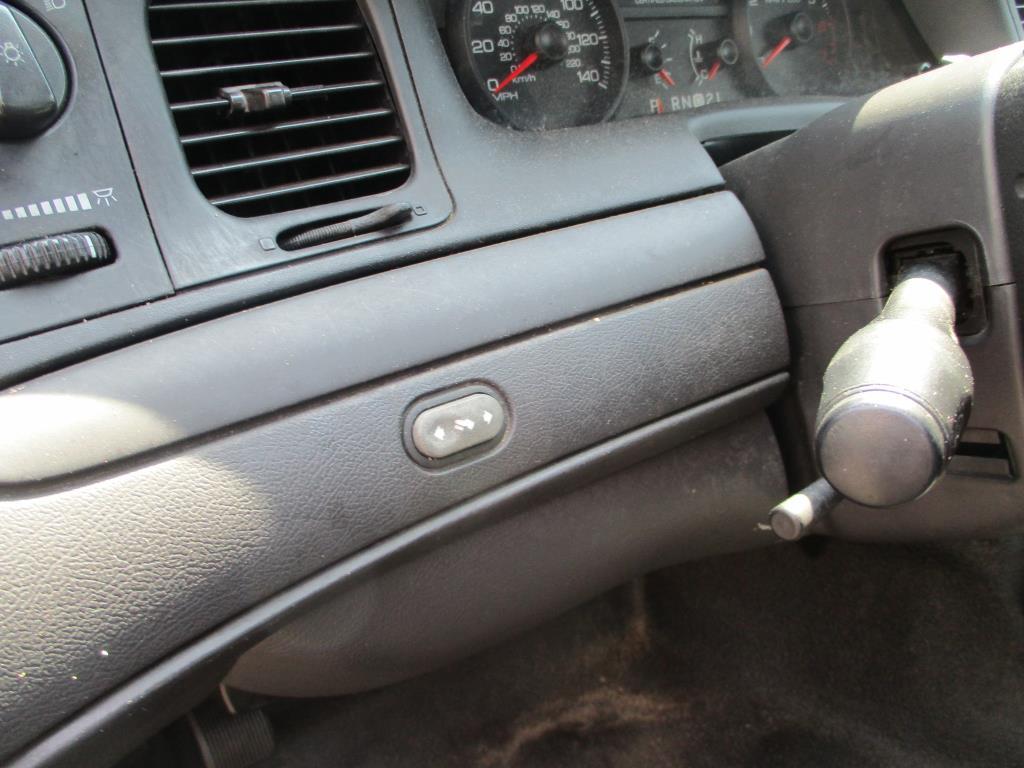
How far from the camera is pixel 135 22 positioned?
→ 2.59 feet

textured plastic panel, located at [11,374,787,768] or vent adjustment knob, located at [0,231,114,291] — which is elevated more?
vent adjustment knob, located at [0,231,114,291]

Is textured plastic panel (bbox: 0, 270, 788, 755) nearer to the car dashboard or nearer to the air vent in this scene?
the car dashboard

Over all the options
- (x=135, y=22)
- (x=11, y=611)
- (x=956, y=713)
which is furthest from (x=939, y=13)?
(x=11, y=611)

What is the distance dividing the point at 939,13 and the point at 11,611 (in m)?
1.50

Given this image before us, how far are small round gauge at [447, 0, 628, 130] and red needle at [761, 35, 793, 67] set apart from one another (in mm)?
295

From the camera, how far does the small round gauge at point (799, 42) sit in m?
1.29

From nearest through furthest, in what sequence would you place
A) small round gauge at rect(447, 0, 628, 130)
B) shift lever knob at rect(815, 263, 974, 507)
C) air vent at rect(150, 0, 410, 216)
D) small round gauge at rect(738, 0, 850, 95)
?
1. shift lever knob at rect(815, 263, 974, 507)
2. air vent at rect(150, 0, 410, 216)
3. small round gauge at rect(447, 0, 628, 130)
4. small round gauge at rect(738, 0, 850, 95)

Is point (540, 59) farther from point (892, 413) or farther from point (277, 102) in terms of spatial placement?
point (892, 413)

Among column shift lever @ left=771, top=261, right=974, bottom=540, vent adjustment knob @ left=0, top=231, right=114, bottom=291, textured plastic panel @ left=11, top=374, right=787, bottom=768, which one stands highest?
vent adjustment knob @ left=0, top=231, right=114, bottom=291

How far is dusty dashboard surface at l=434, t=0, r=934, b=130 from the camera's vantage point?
102 cm

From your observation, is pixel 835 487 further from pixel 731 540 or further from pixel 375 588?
pixel 731 540

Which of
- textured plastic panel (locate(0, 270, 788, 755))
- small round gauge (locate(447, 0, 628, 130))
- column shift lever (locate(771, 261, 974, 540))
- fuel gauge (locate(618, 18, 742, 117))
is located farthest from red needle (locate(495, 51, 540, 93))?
column shift lever (locate(771, 261, 974, 540))

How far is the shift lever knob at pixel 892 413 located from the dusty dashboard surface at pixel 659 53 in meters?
0.51

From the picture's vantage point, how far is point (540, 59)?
1.05 m
